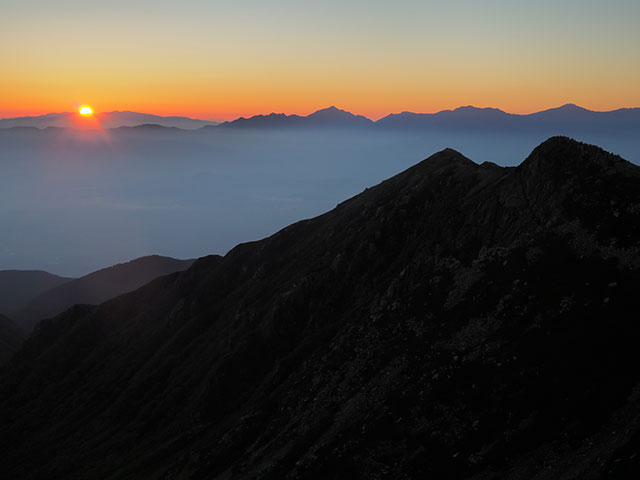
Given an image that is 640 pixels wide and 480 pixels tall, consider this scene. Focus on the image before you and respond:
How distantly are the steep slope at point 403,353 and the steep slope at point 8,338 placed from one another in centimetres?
5649

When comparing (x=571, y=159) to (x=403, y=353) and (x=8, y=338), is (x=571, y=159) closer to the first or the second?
(x=403, y=353)

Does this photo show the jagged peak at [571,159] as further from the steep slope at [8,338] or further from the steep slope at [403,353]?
the steep slope at [8,338]

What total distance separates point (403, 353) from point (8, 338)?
569 ft

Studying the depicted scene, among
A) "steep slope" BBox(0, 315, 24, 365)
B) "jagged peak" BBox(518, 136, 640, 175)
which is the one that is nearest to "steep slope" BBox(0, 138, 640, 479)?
"jagged peak" BBox(518, 136, 640, 175)

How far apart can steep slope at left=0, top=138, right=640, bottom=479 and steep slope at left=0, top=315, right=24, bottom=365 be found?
56493 mm

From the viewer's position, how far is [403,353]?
44.0 metres

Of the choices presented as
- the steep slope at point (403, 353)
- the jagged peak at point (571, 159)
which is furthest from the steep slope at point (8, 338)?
the jagged peak at point (571, 159)

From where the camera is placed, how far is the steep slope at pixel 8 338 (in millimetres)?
158000

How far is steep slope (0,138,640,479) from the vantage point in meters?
30.2

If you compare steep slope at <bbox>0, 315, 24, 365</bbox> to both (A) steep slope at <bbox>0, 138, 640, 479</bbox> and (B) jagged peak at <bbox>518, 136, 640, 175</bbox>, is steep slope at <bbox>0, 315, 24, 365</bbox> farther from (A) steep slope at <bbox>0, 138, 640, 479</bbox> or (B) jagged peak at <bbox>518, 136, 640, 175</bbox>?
(B) jagged peak at <bbox>518, 136, 640, 175</bbox>

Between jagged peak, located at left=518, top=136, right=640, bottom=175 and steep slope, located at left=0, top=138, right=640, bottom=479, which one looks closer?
steep slope, located at left=0, top=138, right=640, bottom=479

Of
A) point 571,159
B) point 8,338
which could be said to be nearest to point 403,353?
point 571,159

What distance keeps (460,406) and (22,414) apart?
10506 cm

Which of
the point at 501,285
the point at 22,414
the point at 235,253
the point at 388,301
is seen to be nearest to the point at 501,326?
the point at 501,285
